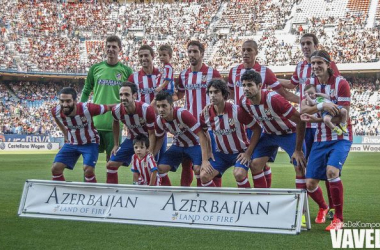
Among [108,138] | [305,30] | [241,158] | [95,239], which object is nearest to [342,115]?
[241,158]

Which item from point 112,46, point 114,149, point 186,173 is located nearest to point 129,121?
point 114,149

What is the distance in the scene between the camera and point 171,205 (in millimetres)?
6668

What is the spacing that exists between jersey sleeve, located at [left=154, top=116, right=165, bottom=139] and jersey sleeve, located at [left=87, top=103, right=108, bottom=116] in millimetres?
885

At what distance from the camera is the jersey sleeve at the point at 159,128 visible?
8.20m

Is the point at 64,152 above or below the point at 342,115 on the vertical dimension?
below

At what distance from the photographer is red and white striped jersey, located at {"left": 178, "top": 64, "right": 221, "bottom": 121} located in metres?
8.90

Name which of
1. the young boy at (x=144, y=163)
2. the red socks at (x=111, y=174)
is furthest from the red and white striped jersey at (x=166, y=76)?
the red socks at (x=111, y=174)

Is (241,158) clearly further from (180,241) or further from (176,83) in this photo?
(176,83)

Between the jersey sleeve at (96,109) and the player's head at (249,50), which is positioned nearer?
the player's head at (249,50)

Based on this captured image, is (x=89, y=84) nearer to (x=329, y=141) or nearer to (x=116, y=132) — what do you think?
(x=116, y=132)

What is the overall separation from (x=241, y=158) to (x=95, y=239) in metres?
2.23

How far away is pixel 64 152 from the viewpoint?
28.5 feet

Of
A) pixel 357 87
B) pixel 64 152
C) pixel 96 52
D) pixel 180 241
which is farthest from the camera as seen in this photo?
pixel 96 52

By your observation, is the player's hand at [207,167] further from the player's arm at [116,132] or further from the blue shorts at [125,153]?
the player's arm at [116,132]
